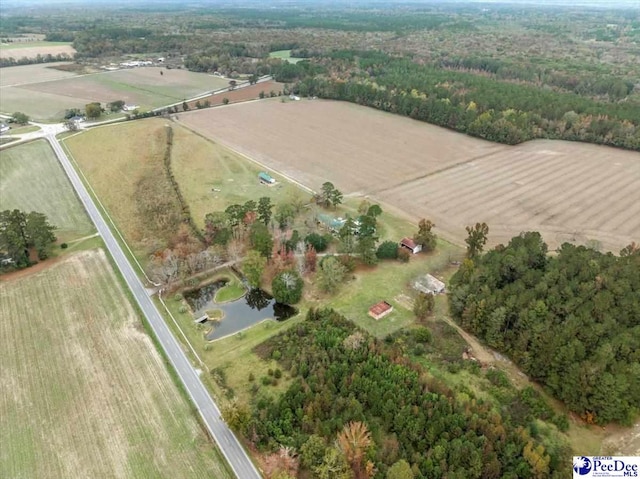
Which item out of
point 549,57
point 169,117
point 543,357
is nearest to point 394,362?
point 543,357

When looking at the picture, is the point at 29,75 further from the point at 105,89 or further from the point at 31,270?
the point at 31,270

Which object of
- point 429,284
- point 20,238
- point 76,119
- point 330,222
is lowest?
point 429,284

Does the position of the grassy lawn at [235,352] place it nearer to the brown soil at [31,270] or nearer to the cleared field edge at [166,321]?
the cleared field edge at [166,321]

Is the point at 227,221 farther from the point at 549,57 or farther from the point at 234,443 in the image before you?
the point at 549,57

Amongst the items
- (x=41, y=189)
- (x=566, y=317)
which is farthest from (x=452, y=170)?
(x=41, y=189)

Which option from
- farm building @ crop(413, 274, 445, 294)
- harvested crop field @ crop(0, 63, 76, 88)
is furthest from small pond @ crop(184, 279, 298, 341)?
harvested crop field @ crop(0, 63, 76, 88)

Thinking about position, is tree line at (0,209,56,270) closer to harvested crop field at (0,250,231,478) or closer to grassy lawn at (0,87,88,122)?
harvested crop field at (0,250,231,478)
